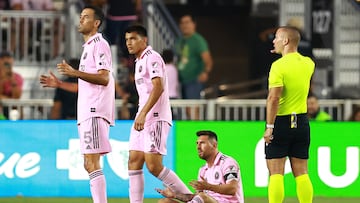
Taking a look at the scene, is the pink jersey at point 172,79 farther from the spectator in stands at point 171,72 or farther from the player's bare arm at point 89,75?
the player's bare arm at point 89,75

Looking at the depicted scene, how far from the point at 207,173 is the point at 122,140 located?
4.45 metres

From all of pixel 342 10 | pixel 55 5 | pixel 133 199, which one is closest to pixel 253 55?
pixel 342 10

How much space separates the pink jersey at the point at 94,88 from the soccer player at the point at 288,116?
165cm

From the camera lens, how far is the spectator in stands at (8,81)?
21797 millimetres

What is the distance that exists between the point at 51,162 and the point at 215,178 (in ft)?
15.7

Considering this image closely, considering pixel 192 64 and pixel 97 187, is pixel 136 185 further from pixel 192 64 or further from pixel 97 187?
pixel 192 64

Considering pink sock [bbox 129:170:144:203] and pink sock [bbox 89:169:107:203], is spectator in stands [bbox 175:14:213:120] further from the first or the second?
pink sock [bbox 89:169:107:203]

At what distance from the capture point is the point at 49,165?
1867 centimetres

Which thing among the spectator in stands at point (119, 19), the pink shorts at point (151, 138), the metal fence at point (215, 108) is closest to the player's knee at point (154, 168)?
the pink shorts at point (151, 138)

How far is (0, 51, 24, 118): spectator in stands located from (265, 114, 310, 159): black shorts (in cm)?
797

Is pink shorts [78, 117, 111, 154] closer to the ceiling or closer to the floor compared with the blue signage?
closer to the ceiling

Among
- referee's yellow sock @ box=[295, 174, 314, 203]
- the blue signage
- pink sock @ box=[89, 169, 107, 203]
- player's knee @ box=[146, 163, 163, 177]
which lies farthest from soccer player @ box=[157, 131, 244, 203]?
the blue signage

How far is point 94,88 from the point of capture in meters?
14.5

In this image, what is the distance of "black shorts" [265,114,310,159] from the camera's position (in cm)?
1455
